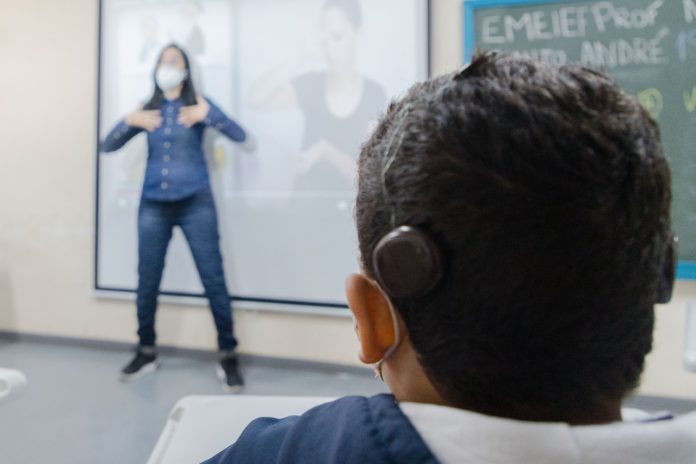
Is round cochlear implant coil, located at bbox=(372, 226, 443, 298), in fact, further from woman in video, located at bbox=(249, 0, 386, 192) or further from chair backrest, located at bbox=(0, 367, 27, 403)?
woman in video, located at bbox=(249, 0, 386, 192)

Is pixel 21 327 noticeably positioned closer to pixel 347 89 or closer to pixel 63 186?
pixel 63 186

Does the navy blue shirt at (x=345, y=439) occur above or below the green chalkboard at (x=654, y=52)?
below

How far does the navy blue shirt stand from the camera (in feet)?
1.23

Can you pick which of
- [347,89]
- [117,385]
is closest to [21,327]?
[117,385]

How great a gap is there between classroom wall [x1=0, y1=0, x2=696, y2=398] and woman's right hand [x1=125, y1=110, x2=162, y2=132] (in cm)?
53

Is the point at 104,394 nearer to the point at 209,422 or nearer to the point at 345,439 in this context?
the point at 209,422

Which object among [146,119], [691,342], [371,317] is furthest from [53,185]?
[371,317]

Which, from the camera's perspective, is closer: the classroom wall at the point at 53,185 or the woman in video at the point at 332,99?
the woman in video at the point at 332,99

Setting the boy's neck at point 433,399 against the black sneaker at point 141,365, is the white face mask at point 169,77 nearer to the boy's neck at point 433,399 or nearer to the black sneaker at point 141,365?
the black sneaker at point 141,365

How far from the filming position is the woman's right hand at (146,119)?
259cm

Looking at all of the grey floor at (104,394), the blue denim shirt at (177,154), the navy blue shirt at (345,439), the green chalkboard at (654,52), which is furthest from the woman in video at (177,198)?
the navy blue shirt at (345,439)

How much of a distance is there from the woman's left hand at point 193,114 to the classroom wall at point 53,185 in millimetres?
756

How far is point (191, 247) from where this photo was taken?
251 centimetres

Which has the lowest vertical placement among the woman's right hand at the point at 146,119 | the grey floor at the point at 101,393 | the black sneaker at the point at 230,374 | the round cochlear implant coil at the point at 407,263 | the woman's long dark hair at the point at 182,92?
the grey floor at the point at 101,393
